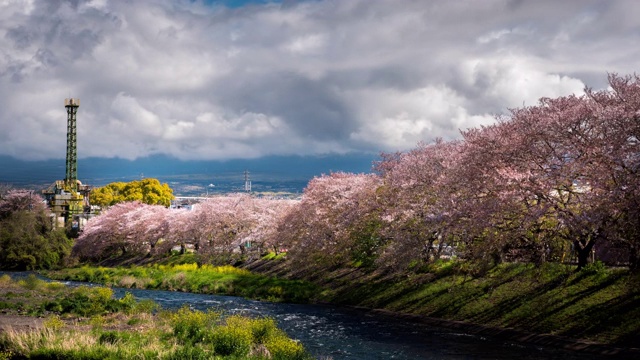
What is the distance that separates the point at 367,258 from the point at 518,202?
74.8 feet

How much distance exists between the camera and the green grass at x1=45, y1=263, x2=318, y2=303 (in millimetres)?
60281

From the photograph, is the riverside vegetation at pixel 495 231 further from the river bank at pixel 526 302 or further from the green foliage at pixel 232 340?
the green foliage at pixel 232 340

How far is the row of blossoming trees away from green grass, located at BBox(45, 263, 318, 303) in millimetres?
5274

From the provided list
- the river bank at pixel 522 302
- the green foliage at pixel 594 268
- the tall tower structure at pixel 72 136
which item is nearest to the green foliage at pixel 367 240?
the river bank at pixel 522 302

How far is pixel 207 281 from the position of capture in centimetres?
6881

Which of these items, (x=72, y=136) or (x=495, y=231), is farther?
(x=72, y=136)

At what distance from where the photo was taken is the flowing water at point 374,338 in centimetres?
3331

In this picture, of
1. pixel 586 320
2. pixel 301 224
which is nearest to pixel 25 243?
pixel 301 224

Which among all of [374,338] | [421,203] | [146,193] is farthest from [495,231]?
[146,193]

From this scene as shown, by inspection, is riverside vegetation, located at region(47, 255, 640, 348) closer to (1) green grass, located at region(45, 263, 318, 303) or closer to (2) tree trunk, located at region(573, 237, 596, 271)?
(1) green grass, located at region(45, 263, 318, 303)

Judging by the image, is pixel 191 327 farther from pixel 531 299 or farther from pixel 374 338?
pixel 531 299

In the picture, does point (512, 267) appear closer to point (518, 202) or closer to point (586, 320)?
point (518, 202)

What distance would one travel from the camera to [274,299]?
58.1 metres

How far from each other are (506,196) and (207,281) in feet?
130
